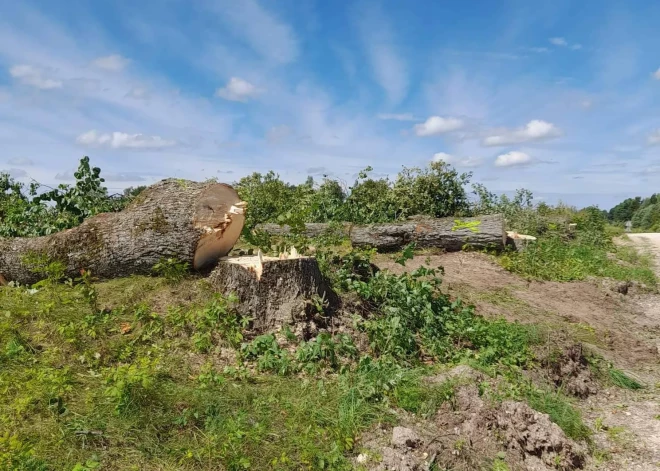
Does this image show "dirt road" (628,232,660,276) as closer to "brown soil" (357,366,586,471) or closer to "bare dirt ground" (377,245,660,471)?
"bare dirt ground" (377,245,660,471)

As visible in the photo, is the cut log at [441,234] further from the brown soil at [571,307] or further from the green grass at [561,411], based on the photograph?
the green grass at [561,411]

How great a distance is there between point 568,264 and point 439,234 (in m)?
2.61

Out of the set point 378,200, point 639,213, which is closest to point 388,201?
point 378,200

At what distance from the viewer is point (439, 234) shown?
10.3 meters

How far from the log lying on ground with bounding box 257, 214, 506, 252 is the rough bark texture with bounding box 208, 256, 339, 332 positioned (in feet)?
16.0

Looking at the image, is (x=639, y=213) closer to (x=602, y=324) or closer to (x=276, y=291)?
(x=602, y=324)

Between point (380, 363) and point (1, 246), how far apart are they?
17.1 feet

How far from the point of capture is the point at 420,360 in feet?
16.5

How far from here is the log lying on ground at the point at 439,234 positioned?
10133mm

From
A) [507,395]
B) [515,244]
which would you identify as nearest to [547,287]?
[515,244]

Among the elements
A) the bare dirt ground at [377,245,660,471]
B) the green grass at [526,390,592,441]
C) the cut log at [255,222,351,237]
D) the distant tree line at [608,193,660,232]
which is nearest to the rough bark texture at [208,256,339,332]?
the green grass at [526,390,592,441]

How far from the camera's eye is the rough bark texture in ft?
16.7

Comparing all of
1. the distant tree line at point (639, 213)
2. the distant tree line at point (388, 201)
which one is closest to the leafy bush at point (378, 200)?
the distant tree line at point (388, 201)

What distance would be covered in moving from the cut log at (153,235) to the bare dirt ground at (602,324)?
296cm
